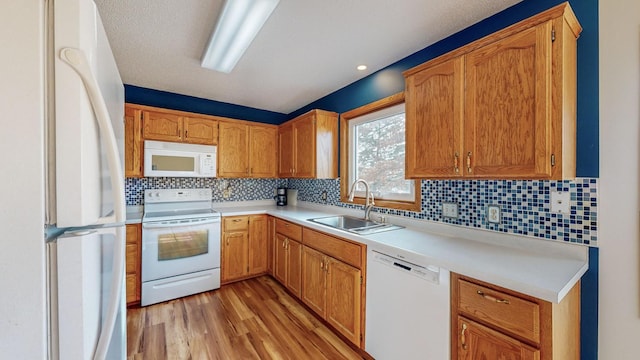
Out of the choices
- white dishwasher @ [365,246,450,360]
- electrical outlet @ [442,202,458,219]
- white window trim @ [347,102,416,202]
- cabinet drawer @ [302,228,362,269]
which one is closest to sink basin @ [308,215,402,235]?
cabinet drawer @ [302,228,362,269]

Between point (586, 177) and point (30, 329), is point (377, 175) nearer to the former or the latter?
point (586, 177)

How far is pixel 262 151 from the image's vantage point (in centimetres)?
360

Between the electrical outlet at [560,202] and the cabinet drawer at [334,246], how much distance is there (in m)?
1.14

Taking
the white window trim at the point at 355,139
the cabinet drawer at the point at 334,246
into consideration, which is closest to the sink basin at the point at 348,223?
the cabinet drawer at the point at 334,246

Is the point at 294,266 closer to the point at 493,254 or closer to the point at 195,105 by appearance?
the point at 493,254

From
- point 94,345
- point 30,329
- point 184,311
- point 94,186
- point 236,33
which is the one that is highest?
point 236,33

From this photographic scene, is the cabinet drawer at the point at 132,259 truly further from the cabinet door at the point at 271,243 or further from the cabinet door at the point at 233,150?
the cabinet door at the point at 271,243

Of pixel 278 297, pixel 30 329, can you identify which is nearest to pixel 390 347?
pixel 278 297

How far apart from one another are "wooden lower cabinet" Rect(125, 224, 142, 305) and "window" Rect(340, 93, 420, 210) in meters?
2.19

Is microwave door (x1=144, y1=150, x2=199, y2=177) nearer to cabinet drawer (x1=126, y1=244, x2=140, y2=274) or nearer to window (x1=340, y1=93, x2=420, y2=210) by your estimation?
cabinet drawer (x1=126, y1=244, x2=140, y2=274)

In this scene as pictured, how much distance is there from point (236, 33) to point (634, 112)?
7.37 feet

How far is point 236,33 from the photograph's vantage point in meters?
1.74

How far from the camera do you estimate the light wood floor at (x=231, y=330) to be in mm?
1836

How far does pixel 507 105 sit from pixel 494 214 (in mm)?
692
